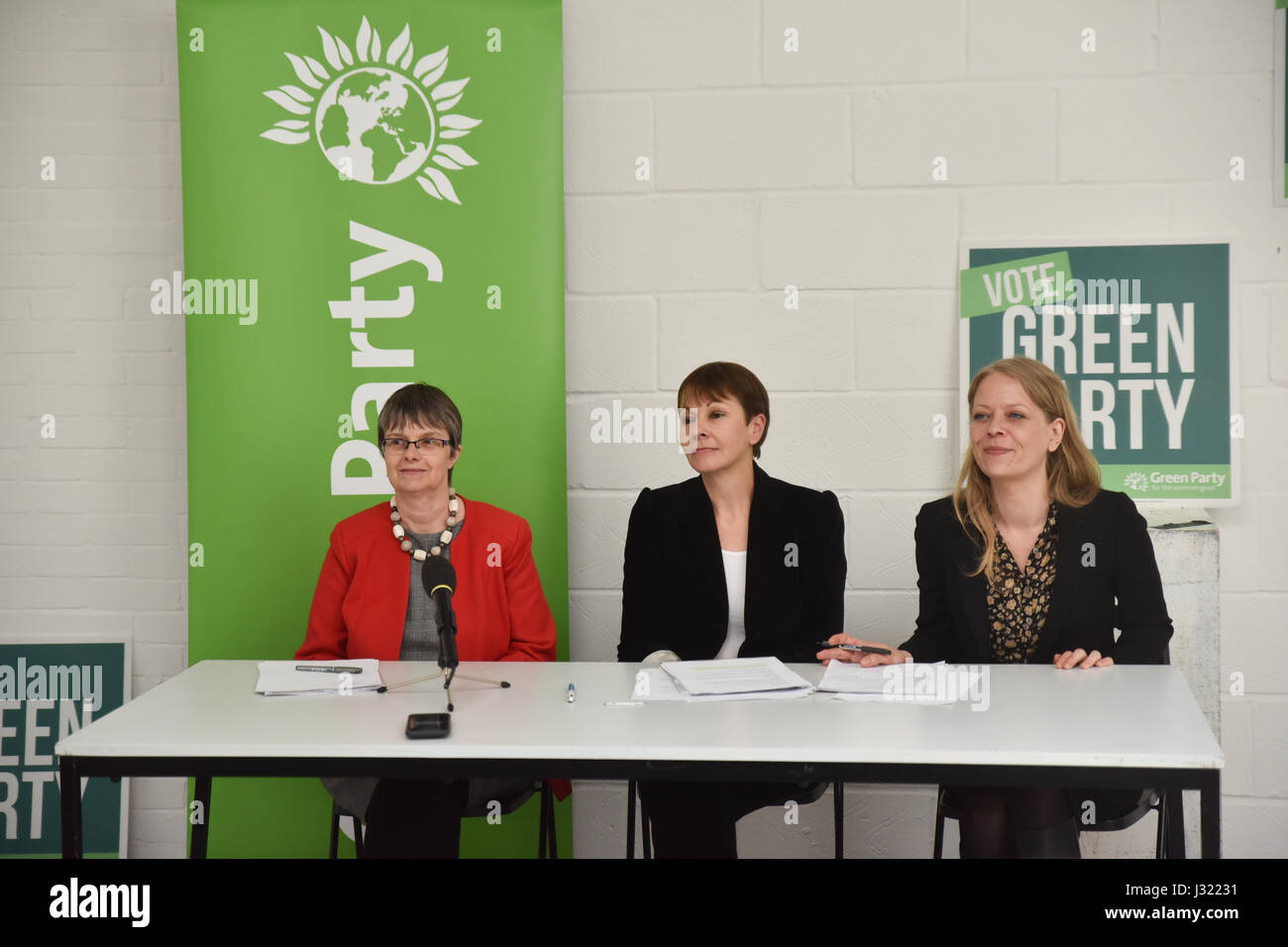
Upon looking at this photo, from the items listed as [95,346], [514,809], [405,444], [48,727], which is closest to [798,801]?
[514,809]

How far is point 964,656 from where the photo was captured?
2.37m

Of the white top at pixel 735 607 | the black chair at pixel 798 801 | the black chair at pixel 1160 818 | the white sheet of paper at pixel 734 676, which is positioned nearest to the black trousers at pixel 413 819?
the black chair at pixel 798 801

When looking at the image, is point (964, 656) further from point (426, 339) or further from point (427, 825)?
point (426, 339)

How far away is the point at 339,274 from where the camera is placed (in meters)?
2.91

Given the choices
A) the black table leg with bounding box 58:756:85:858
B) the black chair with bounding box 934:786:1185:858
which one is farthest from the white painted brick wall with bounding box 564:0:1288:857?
the black table leg with bounding box 58:756:85:858

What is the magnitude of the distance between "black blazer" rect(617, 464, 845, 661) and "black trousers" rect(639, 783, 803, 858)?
0.37 meters

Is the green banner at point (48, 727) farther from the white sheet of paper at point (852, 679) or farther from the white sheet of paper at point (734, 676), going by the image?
the white sheet of paper at point (852, 679)

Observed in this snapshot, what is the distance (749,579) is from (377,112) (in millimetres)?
1584

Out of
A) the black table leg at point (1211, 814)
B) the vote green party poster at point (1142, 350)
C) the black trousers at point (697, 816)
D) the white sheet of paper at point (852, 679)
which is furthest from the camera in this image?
the vote green party poster at point (1142, 350)

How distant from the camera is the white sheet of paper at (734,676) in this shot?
1991 millimetres

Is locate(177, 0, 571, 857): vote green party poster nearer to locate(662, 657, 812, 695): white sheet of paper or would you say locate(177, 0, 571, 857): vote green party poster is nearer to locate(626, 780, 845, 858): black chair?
locate(626, 780, 845, 858): black chair

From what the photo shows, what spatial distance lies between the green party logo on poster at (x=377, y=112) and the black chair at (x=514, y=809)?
60.5 inches

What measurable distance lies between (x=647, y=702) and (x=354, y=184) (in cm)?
171

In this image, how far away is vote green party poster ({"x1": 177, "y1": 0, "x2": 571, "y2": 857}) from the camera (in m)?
2.90
